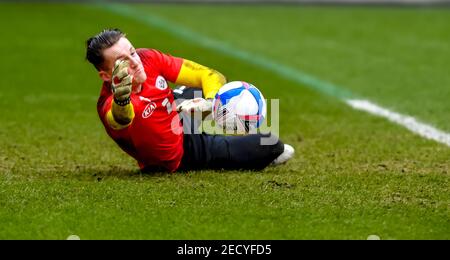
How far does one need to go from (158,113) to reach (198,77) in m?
0.40

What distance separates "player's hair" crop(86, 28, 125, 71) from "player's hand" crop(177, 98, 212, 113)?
24.0 inches

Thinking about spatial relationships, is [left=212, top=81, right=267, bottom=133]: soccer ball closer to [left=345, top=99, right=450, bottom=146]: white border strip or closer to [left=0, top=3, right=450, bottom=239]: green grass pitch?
[left=0, top=3, right=450, bottom=239]: green grass pitch

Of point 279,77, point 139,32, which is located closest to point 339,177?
point 279,77

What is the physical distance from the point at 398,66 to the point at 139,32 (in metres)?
4.80

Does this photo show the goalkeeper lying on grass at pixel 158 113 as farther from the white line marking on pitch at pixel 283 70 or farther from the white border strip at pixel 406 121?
the white line marking on pitch at pixel 283 70

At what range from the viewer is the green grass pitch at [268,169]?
5.69 metres

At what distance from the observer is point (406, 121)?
9.52 meters

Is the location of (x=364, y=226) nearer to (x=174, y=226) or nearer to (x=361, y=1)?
(x=174, y=226)

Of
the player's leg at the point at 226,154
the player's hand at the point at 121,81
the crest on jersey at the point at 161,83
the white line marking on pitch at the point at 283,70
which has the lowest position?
the white line marking on pitch at the point at 283,70

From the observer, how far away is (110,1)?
68.1 ft

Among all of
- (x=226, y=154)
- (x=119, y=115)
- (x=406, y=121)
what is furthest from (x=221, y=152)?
(x=406, y=121)

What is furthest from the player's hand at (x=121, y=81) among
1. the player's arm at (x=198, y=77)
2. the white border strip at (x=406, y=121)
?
the white border strip at (x=406, y=121)

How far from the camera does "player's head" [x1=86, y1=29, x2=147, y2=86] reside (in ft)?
22.2

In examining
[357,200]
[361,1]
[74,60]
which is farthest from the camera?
[361,1]
